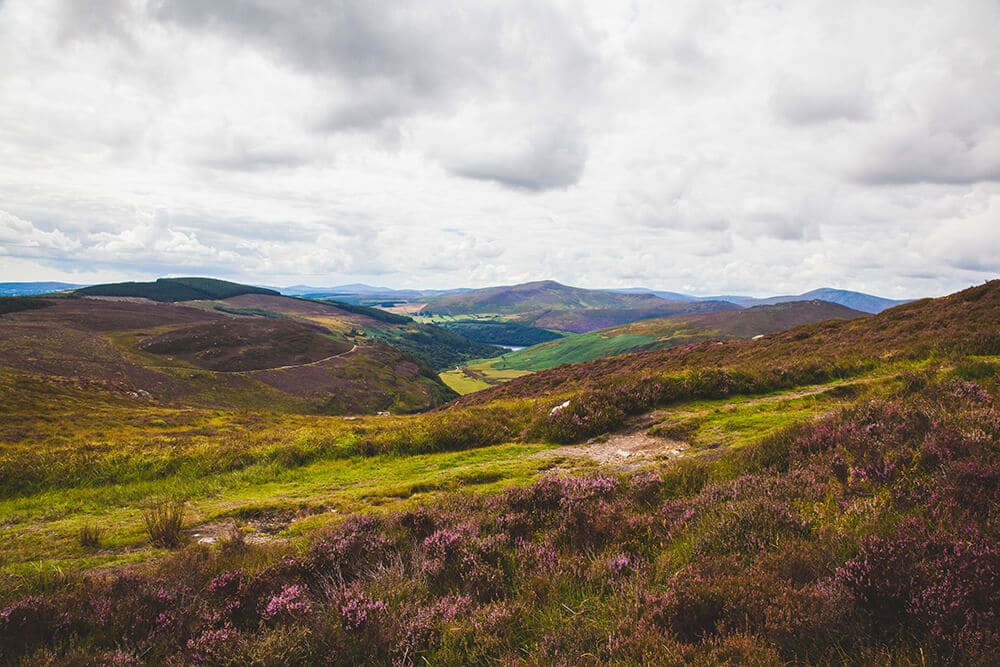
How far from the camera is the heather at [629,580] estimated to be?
3.48 meters

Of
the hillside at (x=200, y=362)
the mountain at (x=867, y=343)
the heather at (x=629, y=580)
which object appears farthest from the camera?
the hillside at (x=200, y=362)

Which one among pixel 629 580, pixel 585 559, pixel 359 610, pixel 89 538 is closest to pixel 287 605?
pixel 359 610

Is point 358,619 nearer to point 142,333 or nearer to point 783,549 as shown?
point 783,549

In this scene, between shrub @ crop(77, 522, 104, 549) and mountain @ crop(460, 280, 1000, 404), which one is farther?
mountain @ crop(460, 280, 1000, 404)

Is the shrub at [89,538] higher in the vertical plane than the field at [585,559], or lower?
lower

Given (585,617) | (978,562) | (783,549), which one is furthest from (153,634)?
(978,562)

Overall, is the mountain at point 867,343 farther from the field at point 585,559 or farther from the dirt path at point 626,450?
the field at point 585,559

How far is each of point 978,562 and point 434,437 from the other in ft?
43.5

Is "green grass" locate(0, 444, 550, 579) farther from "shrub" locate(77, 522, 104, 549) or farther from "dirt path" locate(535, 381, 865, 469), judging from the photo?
"dirt path" locate(535, 381, 865, 469)

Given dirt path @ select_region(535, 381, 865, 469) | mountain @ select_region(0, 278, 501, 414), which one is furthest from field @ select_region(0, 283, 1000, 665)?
mountain @ select_region(0, 278, 501, 414)

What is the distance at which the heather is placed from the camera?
3.48m

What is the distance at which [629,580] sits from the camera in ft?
15.2

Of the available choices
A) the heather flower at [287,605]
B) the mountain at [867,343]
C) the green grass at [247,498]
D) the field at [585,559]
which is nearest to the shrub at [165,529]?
the field at [585,559]

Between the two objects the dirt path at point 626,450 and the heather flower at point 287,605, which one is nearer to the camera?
the heather flower at point 287,605
